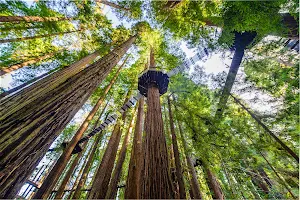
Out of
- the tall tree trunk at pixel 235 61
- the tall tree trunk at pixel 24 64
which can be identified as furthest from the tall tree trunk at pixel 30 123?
the tall tree trunk at pixel 24 64

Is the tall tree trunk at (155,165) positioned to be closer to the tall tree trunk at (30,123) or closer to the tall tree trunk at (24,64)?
the tall tree trunk at (30,123)

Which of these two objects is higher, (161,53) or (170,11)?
(161,53)

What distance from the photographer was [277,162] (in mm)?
3717

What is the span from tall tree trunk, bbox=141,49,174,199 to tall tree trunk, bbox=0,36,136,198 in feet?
3.23

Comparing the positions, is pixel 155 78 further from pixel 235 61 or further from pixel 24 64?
pixel 24 64

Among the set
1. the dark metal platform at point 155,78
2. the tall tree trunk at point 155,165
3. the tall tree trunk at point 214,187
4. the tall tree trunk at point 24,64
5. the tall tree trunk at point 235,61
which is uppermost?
the tall tree trunk at point 24,64

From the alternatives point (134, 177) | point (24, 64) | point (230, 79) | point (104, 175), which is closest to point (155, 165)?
point (134, 177)

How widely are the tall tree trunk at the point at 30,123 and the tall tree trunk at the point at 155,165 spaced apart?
38.8 inches

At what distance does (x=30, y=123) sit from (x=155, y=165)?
3.98 ft

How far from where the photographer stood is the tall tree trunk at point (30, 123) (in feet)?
4.19

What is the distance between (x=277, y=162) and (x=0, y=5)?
7.46 metres

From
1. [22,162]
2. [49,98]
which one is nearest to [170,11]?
[49,98]

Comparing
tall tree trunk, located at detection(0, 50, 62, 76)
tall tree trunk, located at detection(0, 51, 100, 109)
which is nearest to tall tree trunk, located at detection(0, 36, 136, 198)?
tall tree trunk, located at detection(0, 51, 100, 109)

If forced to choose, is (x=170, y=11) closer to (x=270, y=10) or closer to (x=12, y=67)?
(x=270, y=10)
